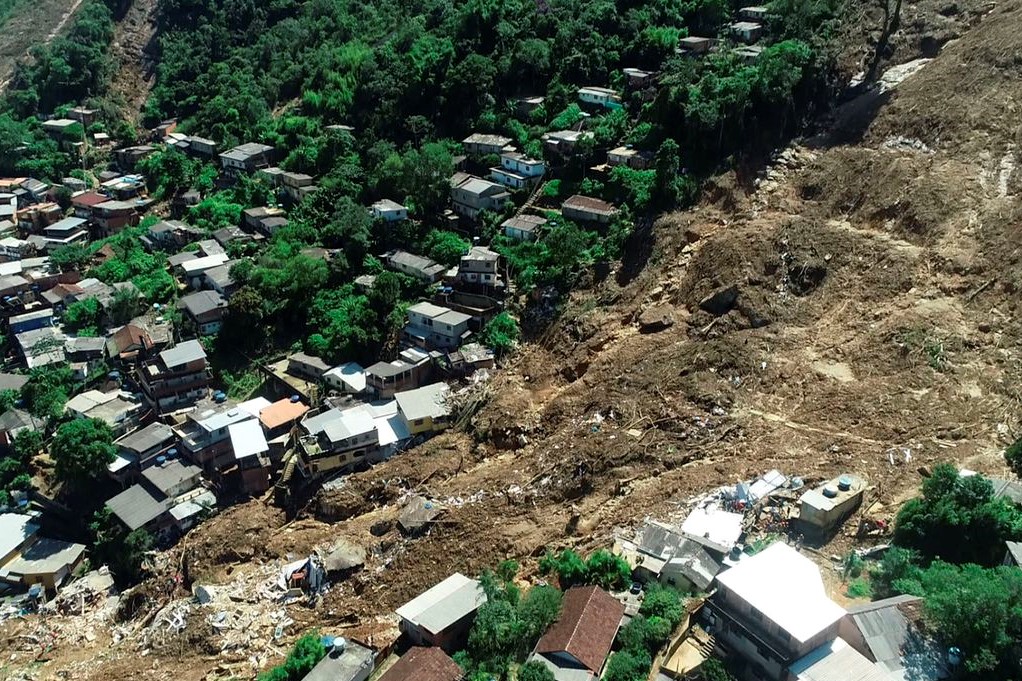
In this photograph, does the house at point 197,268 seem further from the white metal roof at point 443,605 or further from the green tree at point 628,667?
the green tree at point 628,667

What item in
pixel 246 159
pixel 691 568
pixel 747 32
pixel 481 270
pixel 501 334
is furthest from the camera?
pixel 246 159

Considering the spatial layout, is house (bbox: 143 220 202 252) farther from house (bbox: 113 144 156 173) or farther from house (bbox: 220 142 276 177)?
→ house (bbox: 113 144 156 173)

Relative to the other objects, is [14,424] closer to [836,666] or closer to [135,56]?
[836,666]

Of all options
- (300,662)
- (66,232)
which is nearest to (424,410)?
(300,662)

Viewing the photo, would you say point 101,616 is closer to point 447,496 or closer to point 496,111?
point 447,496

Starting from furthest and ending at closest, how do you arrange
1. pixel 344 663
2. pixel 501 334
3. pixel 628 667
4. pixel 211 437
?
1. pixel 501 334
2. pixel 211 437
3. pixel 344 663
4. pixel 628 667

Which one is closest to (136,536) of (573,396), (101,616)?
(101,616)

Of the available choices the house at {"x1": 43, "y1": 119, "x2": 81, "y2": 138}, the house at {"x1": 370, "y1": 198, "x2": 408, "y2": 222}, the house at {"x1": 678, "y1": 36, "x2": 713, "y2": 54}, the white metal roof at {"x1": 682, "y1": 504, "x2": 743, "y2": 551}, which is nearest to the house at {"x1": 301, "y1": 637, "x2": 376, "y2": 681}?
the white metal roof at {"x1": 682, "y1": 504, "x2": 743, "y2": 551}
